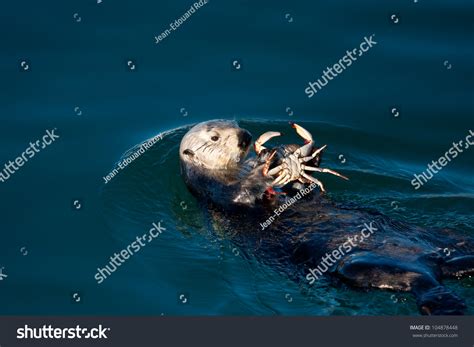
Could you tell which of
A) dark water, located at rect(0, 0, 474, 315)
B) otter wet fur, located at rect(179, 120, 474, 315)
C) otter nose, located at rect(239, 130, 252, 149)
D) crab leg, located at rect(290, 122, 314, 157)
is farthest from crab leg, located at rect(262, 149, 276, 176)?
dark water, located at rect(0, 0, 474, 315)

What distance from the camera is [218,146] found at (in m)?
9.91

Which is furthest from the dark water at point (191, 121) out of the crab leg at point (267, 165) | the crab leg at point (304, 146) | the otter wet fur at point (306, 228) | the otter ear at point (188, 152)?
the crab leg at point (304, 146)

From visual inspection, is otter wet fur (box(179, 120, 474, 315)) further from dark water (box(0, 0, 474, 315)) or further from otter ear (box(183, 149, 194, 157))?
dark water (box(0, 0, 474, 315))

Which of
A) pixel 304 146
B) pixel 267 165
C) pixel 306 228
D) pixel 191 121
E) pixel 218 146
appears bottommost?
pixel 306 228

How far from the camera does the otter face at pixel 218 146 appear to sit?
990cm

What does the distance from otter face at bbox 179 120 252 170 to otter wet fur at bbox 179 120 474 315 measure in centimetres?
1

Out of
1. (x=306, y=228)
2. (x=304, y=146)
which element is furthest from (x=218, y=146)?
(x=306, y=228)

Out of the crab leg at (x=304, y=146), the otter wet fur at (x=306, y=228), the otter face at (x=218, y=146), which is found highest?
the otter face at (x=218, y=146)

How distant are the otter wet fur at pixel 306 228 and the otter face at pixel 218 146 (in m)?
0.01

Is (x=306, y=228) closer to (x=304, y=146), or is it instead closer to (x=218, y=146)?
(x=304, y=146)

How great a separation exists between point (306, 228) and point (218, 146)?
1493 mm

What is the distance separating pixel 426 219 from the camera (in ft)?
32.0

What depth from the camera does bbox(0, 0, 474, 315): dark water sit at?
29.5 feet

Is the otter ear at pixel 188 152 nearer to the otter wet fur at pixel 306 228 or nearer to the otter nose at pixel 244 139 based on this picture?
the otter wet fur at pixel 306 228
